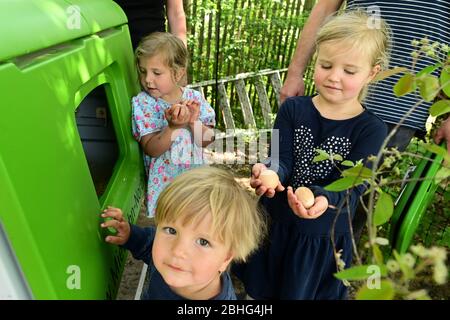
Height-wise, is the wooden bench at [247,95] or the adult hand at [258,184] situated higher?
the adult hand at [258,184]

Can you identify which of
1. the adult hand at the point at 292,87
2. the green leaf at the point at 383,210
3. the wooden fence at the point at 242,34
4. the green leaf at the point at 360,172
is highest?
the green leaf at the point at 360,172

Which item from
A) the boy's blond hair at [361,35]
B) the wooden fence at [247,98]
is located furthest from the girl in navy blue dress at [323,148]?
the wooden fence at [247,98]

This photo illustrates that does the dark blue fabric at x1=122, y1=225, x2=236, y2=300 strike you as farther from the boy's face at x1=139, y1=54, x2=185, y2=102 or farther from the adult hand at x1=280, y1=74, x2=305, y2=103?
the adult hand at x1=280, y1=74, x2=305, y2=103

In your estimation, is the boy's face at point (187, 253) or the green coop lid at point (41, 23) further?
the boy's face at point (187, 253)

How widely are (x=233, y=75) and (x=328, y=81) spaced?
4.79 metres

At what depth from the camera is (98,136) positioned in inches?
96.4

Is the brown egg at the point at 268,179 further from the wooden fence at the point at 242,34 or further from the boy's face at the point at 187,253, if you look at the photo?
the wooden fence at the point at 242,34

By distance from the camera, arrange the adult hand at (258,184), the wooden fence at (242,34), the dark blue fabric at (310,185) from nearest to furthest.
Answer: the adult hand at (258,184), the dark blue fabric at (310,185), the wooden fence at (242,34)

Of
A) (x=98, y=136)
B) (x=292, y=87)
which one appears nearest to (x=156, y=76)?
(x=98, y=136)

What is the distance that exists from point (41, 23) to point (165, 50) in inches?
38.7

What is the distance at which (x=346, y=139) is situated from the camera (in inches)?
68.4

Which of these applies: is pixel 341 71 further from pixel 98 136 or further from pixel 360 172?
pixel 98 136

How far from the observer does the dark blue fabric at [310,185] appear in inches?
68.4
